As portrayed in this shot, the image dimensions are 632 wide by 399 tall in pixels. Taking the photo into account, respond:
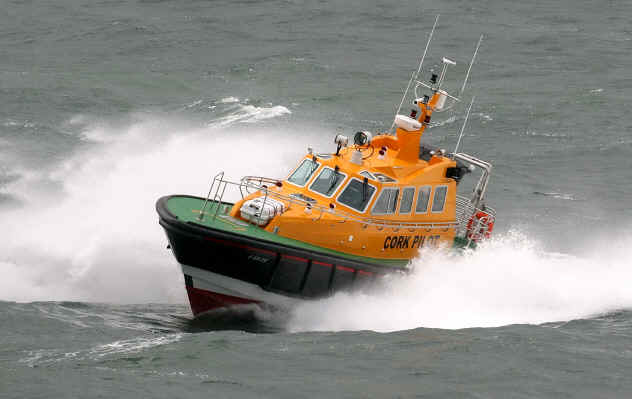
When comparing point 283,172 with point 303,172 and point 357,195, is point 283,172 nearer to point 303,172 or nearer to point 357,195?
point 303,172

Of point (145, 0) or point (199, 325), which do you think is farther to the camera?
point (145, 0)

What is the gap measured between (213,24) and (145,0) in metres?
5.26

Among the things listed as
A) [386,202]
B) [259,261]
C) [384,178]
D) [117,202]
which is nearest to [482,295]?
[386,202]

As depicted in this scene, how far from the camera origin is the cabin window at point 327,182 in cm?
1451

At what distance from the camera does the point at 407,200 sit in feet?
48.6

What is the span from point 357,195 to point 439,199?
1.73m

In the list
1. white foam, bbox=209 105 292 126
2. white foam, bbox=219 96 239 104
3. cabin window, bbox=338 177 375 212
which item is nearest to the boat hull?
cabin window, bbox=338 177 375 212

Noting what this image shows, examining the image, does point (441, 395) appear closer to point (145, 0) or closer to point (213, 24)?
point (213, 24)

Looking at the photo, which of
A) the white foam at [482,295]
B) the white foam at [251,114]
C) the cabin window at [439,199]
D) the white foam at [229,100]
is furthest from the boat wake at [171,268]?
the white foam at [229,100]

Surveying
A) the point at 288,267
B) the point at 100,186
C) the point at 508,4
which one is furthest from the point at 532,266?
the point at 508,4

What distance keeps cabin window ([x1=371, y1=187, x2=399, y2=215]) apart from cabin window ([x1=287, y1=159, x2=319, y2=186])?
1.23 m

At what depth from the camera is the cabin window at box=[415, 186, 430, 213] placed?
15.0 meters

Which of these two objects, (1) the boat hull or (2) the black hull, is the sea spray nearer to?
(1) the boat hull

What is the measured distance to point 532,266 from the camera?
1652 cm
